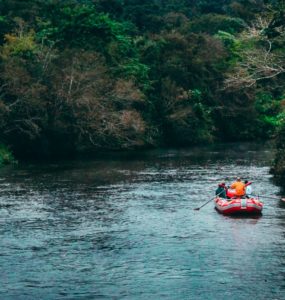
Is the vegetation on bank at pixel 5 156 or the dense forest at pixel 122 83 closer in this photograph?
the vegetation on bank at pixel 5 156

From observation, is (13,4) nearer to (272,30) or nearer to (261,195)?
(272,30)

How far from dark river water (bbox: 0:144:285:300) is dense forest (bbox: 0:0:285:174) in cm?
854

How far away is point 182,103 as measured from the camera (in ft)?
235

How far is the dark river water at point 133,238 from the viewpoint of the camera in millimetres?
22875

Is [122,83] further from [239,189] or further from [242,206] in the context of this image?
[242,206]

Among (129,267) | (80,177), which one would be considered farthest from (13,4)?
(129,267)

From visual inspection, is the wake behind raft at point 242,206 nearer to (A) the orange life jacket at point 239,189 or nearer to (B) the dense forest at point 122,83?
(A) the orange life jacket at point 239,189

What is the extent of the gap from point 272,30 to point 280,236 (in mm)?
19575

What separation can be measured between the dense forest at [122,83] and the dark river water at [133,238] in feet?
28.0

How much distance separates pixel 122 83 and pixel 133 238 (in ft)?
114

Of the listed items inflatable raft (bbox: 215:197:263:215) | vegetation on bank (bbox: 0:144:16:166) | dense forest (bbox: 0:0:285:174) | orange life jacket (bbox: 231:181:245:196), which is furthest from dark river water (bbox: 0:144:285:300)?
dense forest (bbox: 0:0:285:174)

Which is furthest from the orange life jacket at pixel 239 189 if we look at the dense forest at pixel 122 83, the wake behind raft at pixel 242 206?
the dense forest at pixel 122 83

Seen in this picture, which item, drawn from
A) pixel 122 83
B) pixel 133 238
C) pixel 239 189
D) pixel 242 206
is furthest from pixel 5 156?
pixel 133 238

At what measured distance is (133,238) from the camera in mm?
29391
